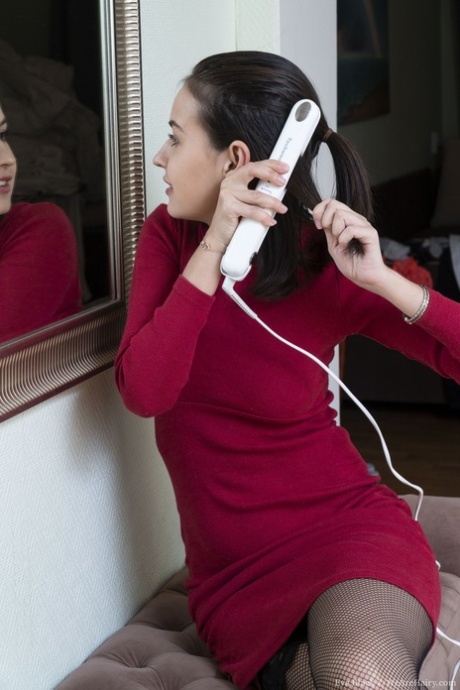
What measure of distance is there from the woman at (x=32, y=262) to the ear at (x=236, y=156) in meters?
0.26

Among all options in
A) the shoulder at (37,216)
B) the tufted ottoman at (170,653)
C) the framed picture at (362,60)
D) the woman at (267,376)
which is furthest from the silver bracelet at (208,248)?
the framed picture at (362,60)

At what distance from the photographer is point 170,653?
63.9 inches

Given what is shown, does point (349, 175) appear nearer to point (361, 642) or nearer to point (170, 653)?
point (361, 642)

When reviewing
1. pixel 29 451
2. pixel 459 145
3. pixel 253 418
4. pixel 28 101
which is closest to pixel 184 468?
pixel 253 418

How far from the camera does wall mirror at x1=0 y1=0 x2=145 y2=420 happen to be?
133 centimetres

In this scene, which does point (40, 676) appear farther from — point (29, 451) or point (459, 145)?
point (459, 145)

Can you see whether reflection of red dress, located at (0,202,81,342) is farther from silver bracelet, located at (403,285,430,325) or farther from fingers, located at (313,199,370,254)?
silver bracelet, located at (403,285,430,325)

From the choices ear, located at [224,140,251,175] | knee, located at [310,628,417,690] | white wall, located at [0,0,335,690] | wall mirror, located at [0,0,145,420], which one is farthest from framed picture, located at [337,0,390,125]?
knee, located at [310,628,417,690]

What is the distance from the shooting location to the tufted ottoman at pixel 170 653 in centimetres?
152

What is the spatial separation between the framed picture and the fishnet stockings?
12.5ft

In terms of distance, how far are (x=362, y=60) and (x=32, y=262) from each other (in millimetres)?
4155

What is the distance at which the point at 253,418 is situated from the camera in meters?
1.59

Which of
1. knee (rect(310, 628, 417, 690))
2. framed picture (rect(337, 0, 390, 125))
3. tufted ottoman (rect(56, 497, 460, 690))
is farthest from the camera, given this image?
framed picture (rect(337, 0, 390, 125))

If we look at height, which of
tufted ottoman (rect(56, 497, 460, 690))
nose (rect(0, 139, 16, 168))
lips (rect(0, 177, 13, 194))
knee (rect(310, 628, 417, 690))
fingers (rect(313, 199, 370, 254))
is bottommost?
tufted ottoman (rect(56, 497, 460, 690))
